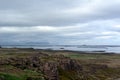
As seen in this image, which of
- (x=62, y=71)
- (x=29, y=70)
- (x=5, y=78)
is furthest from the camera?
(x=62, y=71)

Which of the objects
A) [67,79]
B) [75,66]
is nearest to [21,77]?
[67,79]

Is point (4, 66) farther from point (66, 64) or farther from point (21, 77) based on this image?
point (66, 64)

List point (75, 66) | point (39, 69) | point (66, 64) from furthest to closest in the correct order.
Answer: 1. point (75, 66)
2. point (66, 64)
3. point (39, 69)

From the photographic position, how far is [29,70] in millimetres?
35781

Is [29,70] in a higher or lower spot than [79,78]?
higher

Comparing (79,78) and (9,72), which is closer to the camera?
(9,72)

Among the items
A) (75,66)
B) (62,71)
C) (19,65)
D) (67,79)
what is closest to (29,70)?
(19,65)

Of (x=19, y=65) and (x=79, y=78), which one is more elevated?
(x=19, y=65)

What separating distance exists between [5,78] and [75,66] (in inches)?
1316

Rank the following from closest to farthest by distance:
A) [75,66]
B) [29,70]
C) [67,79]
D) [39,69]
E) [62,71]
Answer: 1. [29,70]
2. [39,69]
3. [67,79]
4. [62,71]
5. [75,66]

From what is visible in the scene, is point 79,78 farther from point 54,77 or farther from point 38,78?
point 38,78

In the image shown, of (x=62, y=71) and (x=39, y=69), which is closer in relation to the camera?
(x=39, y=69)

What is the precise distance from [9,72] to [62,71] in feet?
69.2

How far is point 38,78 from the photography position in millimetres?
31734
